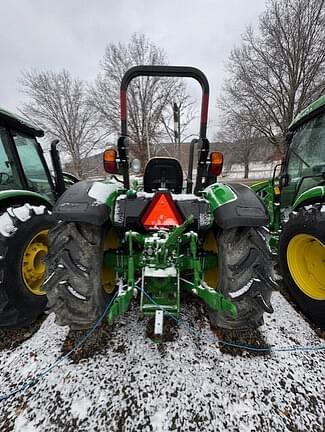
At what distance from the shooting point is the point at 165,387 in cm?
144

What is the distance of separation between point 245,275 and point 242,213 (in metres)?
0.45

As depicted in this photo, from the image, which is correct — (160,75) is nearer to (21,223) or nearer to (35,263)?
(21,223)

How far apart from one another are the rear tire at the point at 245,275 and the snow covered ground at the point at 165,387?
0.31 m

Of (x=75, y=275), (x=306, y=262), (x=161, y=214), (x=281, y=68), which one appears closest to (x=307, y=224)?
(x=306, y=262)

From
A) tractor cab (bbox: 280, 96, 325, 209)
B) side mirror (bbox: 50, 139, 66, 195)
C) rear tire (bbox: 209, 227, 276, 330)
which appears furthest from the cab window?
tractor cab (bbox: 280, 96, 325, 209)

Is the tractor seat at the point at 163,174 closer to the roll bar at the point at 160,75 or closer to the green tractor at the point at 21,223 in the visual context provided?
the roll bar at the point at 160,75

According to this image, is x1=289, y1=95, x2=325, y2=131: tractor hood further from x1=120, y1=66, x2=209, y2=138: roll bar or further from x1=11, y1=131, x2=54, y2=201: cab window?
x1=11, y1=131, x2=54, y2=201: cab window

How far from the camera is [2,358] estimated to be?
5.58 ft

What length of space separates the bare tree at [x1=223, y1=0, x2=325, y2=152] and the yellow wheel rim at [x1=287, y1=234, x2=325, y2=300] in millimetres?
12080

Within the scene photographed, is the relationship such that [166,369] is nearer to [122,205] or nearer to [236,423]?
[236,423]

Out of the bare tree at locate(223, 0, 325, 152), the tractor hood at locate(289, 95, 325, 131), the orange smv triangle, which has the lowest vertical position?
the orange smv triangle

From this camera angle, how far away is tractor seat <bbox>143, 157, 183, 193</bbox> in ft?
8.31

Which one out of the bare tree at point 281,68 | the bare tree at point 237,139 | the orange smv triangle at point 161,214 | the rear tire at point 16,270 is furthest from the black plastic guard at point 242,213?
the bare tree at point 237,139

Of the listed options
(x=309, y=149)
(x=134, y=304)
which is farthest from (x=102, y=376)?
(x=309, y=149)
